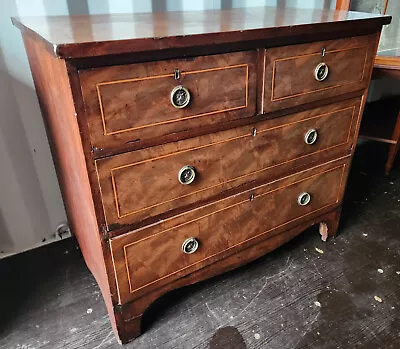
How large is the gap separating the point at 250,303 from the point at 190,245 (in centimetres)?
36

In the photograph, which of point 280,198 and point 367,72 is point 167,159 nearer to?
point 280,198

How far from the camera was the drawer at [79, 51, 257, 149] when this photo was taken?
836mm

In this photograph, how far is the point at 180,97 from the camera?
0.93 meters

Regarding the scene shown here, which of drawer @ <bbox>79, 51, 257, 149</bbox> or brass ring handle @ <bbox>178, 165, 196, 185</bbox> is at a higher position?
drawer @ <bbox>79, 51, 257, 149</bbox>

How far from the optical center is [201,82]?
37.2 inches

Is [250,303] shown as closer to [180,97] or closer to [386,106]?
[180,97]

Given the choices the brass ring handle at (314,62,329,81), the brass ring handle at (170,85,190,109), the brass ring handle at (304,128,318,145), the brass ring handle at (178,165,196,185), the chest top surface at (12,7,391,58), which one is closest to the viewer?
the chest top surface at (12,7,391,58)

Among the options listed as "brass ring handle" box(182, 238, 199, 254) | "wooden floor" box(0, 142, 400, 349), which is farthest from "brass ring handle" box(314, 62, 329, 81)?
"wooden floor" box(0, 142, 400, 349)

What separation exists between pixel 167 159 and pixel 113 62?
0.95 feet

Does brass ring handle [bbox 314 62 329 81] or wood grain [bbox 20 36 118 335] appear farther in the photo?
brass ring handle [bbox 314 62 329 81]

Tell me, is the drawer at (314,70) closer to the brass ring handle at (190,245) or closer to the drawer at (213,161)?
the drawer at (213,161)

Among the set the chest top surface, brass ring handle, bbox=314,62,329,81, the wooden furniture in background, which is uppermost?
the chest top surface

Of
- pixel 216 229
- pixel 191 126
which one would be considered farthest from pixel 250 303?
pixel 191 126

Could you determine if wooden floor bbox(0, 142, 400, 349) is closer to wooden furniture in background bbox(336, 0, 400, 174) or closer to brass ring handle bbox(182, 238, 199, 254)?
brass ring handle bbox(182, 238, 199, 254)
